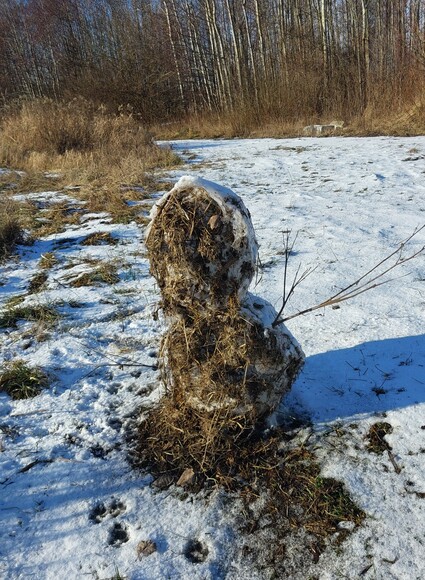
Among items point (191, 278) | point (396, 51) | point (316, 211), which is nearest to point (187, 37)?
point (396, 51)

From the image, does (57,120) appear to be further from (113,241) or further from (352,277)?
(352,277)

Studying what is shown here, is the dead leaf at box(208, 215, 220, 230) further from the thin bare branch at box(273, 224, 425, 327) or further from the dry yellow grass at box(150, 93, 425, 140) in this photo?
the dry yellow grass at box(150, 93, 425, 140)

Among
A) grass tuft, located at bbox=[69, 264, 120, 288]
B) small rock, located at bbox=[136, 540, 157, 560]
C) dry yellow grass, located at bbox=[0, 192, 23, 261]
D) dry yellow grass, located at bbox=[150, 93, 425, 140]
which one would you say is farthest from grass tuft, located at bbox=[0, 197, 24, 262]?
dry yellow grass, located at bbox=[150, 93, 425, 140]

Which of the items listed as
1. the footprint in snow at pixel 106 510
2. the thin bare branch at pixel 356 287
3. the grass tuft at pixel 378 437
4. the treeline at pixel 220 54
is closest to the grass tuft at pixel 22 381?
the footprint in snow at pixel 106 510

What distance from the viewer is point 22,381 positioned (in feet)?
8.01

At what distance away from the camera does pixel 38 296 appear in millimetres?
3521

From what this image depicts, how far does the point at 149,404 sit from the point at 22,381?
772 millimetres

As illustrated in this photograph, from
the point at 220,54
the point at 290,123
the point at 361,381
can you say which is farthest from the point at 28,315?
the point at 220,54

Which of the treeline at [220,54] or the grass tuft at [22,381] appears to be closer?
the grass tuft at [22,381]

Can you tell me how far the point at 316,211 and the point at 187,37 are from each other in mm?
17534

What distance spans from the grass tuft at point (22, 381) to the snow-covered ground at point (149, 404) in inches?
2.3

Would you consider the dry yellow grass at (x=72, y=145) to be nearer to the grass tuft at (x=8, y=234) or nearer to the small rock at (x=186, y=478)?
the grass tuft at (x=8, y=234)

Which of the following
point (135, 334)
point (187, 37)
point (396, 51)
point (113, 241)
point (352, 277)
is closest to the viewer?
point (135, 334)

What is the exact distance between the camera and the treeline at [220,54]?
12.9m
